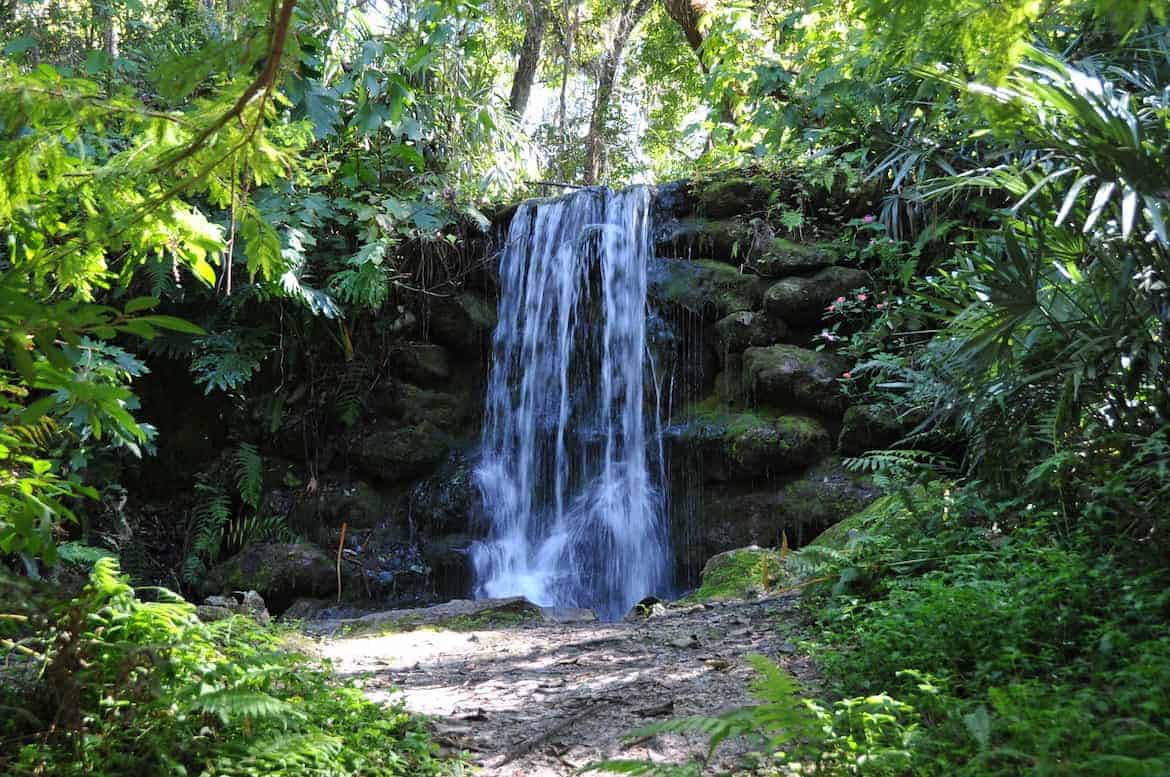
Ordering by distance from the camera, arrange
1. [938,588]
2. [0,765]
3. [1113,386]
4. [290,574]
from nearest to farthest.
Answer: [0,765] → [938,588] → [1113,386] → [290,574]

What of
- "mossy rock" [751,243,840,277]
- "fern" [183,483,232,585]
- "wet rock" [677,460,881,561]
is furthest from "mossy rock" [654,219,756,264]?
"fern" [183,483,232,585]

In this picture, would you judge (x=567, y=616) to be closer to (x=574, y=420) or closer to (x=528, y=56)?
(x=574, y=420)

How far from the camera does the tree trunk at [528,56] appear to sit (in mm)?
13453

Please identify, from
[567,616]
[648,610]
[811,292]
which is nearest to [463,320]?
[811,292]

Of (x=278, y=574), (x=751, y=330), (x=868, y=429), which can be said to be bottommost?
(x=278, y=574)

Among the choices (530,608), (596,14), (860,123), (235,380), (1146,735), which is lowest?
(530,608)

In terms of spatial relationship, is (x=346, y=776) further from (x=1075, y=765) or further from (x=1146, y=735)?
(x=1146, y=735)

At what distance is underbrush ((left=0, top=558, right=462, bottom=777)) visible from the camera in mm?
2250

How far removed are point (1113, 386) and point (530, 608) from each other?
4084mm

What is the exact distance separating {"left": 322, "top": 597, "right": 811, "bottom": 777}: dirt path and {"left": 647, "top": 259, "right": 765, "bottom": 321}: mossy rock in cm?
450

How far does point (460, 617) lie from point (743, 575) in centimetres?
216

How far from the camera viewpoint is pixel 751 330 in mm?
8789

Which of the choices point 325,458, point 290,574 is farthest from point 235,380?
point 290,574

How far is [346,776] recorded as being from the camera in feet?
7.84
